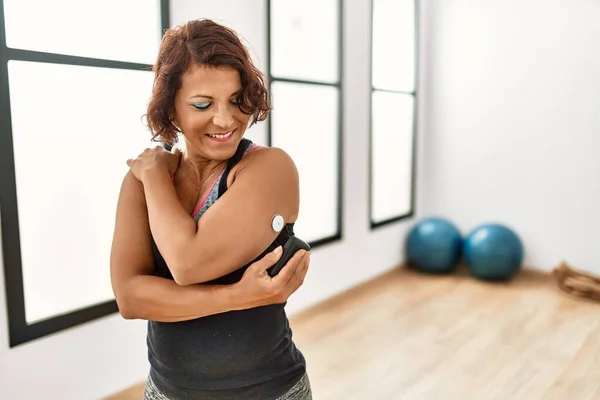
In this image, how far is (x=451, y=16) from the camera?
413 cm

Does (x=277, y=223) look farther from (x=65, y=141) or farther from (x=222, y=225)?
(x=65, y=141)

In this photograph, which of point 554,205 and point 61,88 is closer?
point 61,88

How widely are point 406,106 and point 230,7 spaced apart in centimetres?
202

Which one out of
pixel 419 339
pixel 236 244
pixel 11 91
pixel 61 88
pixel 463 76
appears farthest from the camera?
pixel 463 76

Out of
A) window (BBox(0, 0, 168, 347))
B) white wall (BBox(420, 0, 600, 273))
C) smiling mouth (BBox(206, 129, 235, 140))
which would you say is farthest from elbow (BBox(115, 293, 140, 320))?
white wall (BBox(420, 0, 600, 273))

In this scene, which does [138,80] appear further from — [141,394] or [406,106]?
[406,106]

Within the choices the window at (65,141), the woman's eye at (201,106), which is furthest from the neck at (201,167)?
the window at (65,141)

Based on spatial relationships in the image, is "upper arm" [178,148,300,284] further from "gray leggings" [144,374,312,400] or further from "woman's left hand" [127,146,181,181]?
"gray leggings" [144,374,312,400]

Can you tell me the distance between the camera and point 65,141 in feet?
6.60

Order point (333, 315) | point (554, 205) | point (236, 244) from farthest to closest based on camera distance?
1. point (554, 205)
2. point (333, 315)
3. point (236, 244)

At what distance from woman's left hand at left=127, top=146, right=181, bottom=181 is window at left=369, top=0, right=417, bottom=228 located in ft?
9.15

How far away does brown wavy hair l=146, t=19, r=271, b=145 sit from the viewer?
91 centimetres

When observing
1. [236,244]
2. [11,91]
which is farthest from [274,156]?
[11,91]

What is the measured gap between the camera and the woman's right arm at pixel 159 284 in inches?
34.7
